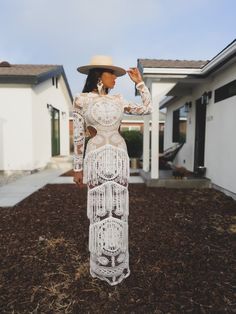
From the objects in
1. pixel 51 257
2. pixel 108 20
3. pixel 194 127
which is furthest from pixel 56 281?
pixel 108 20

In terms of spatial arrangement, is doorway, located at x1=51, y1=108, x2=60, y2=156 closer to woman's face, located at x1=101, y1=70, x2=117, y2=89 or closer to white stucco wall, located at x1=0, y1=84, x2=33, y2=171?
white stucco wall, located at x1=0, y1=84, x2=33, y2=171

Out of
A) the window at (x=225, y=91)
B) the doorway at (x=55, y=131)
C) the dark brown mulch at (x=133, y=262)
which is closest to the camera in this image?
the dark brown mulch at (x=133, y=262)

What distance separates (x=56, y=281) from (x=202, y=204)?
388 cm

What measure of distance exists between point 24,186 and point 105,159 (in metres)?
5.83

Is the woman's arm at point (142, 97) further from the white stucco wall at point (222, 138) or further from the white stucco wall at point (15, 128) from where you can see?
the white stucco wall at point (15, 128)

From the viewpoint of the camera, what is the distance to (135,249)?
3449 mm

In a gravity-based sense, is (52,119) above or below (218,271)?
above

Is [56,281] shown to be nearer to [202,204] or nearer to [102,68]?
[102,68]

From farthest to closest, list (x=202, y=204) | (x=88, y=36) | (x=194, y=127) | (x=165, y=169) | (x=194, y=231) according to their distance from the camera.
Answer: (x=88, y=36) → (x=165, y=169) → (x=194, y=127) → (x=202, y=204) → (x=194, y=231)

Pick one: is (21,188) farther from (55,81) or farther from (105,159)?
(55,81)

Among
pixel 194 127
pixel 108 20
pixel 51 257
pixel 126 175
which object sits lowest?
pixel 51 257

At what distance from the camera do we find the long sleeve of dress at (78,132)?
245 cm

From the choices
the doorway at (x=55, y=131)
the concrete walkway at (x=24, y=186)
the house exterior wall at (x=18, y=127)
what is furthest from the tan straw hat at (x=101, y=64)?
the doorway at (x=55, y=131)

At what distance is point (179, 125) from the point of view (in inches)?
476
